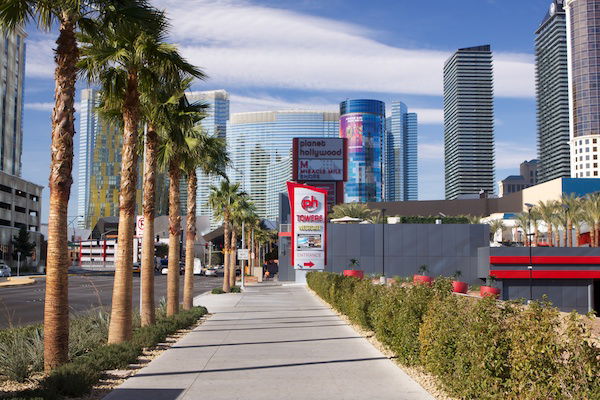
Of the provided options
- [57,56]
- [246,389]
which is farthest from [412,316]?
[57,56]

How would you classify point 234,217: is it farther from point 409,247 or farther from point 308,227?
point 409,247

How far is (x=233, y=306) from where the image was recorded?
3422cm

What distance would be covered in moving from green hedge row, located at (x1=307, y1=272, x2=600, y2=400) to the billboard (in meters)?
111

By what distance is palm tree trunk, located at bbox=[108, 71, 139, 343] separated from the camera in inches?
617

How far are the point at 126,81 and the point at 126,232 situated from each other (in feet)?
12.5

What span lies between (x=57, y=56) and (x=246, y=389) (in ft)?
23.7

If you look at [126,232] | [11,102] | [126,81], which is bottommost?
[126,232]

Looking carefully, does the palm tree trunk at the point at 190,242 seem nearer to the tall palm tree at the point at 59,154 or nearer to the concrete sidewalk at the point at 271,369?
the concrete sidewalk at the point at 271,369

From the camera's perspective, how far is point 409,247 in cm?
8038

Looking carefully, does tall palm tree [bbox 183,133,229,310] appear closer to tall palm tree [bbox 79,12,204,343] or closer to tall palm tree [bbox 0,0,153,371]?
tall palm tree [bbox 79,12,204,343]

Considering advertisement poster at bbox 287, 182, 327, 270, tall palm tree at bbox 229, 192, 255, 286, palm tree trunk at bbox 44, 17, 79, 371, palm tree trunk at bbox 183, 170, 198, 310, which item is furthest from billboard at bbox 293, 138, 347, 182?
palm tree trunk at bbox 44, 17, 79, 371

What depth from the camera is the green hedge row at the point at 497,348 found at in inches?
274

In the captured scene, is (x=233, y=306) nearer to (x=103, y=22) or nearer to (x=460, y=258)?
(x=103, y=22)

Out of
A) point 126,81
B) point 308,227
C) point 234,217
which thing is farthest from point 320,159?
point 126,81
